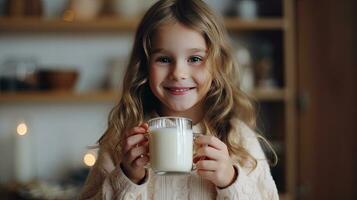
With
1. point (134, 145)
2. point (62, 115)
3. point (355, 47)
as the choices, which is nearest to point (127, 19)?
point (62, 115)

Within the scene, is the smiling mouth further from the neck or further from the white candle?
the white candle

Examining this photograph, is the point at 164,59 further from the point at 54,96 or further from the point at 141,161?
the point at 54,96

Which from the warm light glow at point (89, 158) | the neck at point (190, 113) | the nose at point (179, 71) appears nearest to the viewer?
the nose at point (179, 71)

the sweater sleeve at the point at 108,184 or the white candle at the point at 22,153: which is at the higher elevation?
the sweater sleeve at the point at 108,184

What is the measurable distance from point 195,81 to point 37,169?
2.25 meters

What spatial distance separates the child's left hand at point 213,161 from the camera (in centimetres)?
113

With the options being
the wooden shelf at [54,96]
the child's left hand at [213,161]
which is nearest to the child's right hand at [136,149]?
the child's left hand at [213,161]

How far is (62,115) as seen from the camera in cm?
332

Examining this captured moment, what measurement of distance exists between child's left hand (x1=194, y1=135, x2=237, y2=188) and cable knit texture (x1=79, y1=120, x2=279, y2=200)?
31mm

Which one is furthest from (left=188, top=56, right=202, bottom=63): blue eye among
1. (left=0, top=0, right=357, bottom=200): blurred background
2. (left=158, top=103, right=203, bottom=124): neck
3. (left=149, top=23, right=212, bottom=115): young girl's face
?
(left=0, top=0, right=357, bottom=200): blurred background

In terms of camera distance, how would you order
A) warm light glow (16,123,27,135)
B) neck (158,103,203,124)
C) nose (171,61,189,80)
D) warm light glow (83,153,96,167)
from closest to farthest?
nose (171,61,189,80)
neck (158,103,203,124)
warm light glow (83,153,96,167)
warm light glow (16,123,27,135)

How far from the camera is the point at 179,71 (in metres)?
1.22

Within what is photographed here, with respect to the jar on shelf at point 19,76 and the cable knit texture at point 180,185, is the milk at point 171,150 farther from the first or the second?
the jar on shelf at point 19,76

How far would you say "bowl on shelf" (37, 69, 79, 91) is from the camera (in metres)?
2.98
